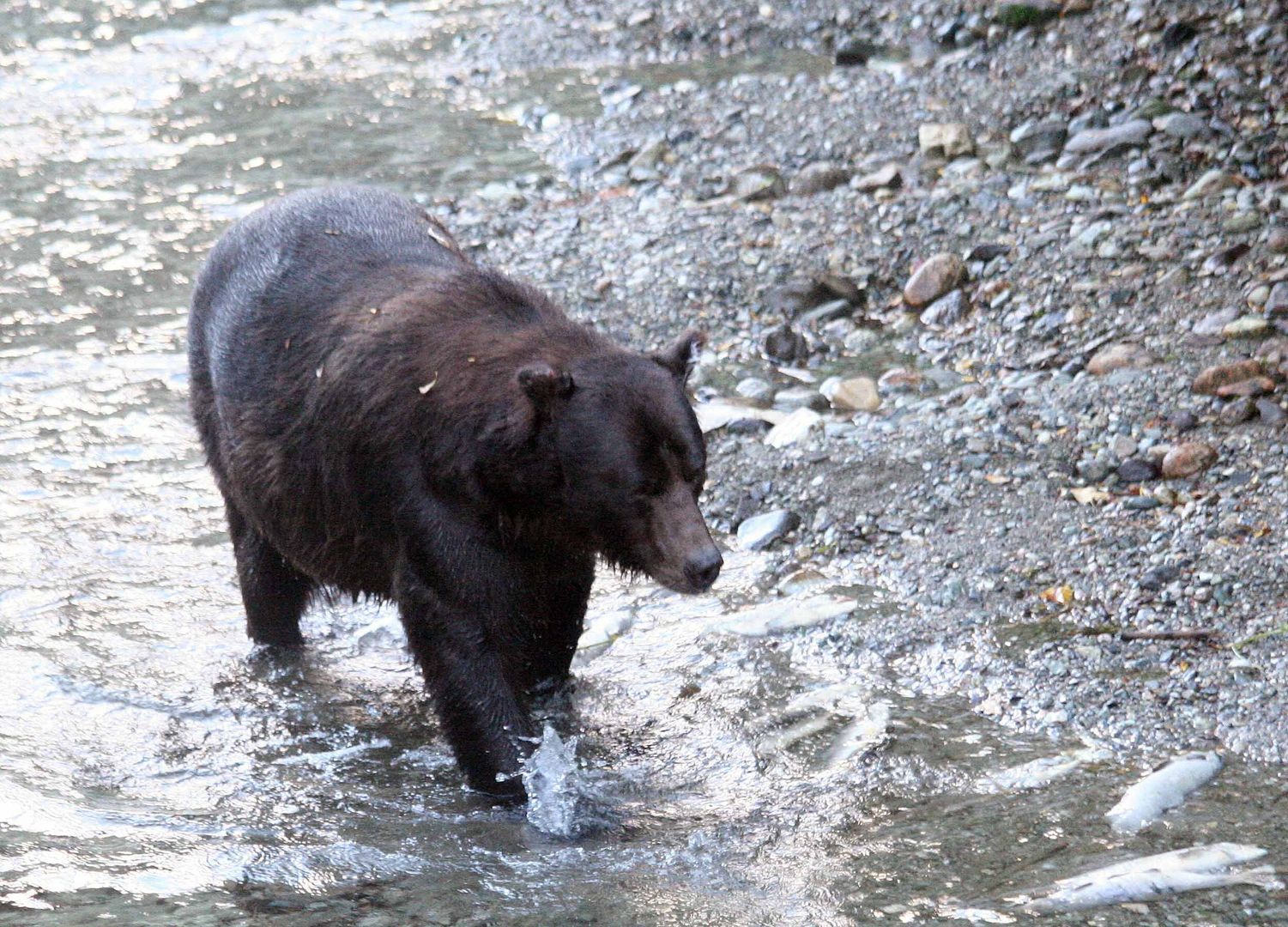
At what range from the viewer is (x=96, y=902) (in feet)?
14.3

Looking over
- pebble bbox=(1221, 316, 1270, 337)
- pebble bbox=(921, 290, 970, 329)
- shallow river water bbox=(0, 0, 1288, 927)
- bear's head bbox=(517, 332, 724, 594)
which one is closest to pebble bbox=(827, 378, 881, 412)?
pebble bbox=(921, 290, 970, 329)

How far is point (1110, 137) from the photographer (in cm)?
964

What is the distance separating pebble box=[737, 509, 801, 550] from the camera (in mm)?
6848

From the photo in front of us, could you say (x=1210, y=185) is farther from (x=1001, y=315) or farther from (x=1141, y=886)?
(x=1141, y=886)

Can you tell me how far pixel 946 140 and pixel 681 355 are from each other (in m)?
5.95

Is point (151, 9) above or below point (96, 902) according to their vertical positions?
above

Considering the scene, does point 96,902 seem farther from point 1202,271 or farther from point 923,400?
point 1202,271

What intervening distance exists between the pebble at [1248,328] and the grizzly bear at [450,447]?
3373mm

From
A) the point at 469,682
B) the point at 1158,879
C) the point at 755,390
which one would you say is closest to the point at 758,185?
the point at 755,390

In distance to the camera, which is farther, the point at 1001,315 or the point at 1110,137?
the point at 1110,137

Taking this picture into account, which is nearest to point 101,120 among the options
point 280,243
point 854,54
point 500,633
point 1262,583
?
point 854,54

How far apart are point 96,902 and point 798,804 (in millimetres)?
2073

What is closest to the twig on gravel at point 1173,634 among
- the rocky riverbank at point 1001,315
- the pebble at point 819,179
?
the rocky riverbank at point 1001,315

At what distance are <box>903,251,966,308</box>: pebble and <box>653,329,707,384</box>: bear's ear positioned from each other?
382cm
